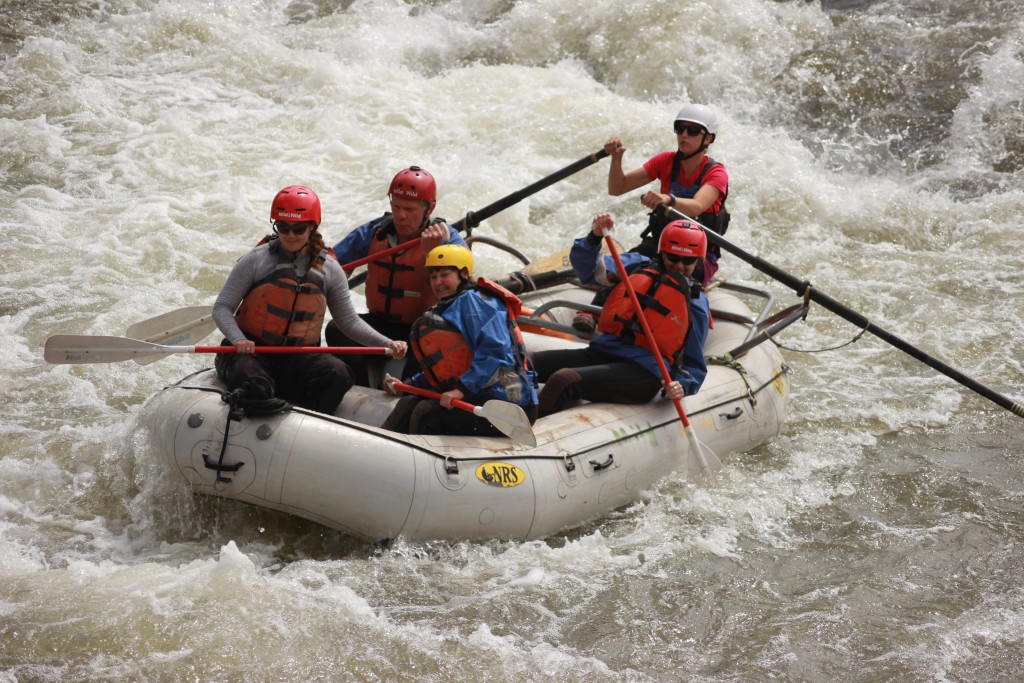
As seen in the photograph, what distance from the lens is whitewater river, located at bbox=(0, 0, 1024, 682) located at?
431 centimetres

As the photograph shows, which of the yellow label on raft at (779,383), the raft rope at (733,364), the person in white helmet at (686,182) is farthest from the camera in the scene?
the yellow label on raft at (779,383)

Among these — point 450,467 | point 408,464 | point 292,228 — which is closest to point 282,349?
point 292,228

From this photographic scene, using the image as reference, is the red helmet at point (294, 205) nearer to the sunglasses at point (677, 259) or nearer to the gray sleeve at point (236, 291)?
the gray sleeve at point (236, 291)

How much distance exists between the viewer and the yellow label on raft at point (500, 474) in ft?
15.3

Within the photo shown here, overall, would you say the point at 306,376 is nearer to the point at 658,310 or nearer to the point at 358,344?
the point at 358,344

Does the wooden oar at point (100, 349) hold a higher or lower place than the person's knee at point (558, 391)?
higher

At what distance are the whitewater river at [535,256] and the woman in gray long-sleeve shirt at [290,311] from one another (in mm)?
636

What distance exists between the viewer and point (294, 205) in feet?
15.0

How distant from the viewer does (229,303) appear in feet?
15.4

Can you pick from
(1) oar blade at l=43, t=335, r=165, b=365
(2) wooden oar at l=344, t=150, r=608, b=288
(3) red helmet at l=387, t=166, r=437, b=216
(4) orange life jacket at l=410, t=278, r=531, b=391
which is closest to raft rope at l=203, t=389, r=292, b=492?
(1) oar blade at l=43, t=335, r=165, b=365

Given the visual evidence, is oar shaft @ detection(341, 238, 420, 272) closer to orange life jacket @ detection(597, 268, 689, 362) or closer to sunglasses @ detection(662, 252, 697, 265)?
orange life jacket @ detection(597, 268, 689, 362)

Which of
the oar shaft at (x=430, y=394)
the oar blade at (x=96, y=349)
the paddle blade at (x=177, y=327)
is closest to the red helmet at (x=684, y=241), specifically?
the oar shaft at (x=430, y=394)

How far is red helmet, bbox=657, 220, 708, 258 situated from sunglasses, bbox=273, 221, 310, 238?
1.80m

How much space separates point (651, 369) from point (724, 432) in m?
0.69
